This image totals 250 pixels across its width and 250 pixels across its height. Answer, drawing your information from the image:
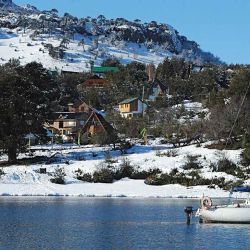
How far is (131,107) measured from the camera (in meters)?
110

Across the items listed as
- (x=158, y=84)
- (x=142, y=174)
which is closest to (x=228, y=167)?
(x=142, y=174)

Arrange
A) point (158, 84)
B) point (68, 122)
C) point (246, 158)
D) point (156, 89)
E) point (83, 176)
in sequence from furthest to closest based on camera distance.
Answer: point (158, 84), point (156, 89), point (68, 122), point (246, 158), point (83, 176)

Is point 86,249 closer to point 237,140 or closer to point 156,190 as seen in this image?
point 156,190

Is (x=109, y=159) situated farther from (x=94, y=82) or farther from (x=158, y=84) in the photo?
(x=94, y=82)

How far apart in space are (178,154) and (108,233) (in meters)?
35.8

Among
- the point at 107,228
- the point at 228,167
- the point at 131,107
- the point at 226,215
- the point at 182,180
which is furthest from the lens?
the point at 131,107

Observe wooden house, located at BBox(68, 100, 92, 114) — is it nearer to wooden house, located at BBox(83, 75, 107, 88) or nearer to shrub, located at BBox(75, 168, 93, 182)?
wooden house, located at BBox(83, 75, 107, 88)

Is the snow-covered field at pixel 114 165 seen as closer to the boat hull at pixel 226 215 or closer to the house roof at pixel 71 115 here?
the boat hull at pixel 226 215

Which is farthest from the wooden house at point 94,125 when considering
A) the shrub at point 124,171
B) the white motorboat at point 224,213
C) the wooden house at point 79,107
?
the white motorboat at point 224,213

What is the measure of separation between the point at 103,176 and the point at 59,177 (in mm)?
3882

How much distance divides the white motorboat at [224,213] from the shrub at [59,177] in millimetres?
22852

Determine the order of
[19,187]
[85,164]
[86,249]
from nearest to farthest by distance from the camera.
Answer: [86,249] < [19,187] < [85,164]

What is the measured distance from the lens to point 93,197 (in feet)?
177

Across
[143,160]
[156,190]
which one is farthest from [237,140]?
[156,190]
